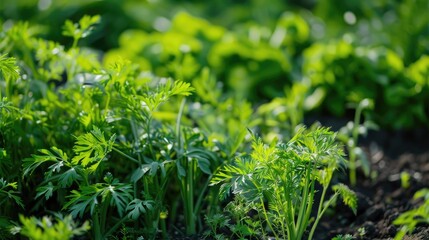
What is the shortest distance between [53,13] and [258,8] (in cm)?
167

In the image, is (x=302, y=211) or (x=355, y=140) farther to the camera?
(x=355, y=140)

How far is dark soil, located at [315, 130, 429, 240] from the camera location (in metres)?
2.46

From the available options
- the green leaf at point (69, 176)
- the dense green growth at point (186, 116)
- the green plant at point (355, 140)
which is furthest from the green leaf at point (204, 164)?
the green plant at point (355, 140)

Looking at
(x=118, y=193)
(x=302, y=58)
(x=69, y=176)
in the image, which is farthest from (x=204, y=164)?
(x=302, y=58)

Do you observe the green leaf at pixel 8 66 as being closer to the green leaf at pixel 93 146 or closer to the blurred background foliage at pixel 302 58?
the green leaf at pixel 93 146

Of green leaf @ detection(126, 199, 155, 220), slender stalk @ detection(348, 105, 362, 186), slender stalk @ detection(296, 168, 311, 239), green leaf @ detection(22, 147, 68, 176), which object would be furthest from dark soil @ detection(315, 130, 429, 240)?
green leaf @ detection(22, 147, 68, 176)

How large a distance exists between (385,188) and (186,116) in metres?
1.14

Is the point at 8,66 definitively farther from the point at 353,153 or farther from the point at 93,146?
the point at 353,153

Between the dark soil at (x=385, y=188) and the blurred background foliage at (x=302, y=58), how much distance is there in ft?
0.48

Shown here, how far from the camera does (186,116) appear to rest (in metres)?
3.35

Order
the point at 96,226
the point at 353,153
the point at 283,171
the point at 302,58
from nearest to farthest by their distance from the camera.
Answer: the point at 283,171 → the point at 96,226 → the point at 353,153 → the point at 302,58

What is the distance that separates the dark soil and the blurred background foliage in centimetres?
15

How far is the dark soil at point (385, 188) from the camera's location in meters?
2.46

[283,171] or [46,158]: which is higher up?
[283,171]
